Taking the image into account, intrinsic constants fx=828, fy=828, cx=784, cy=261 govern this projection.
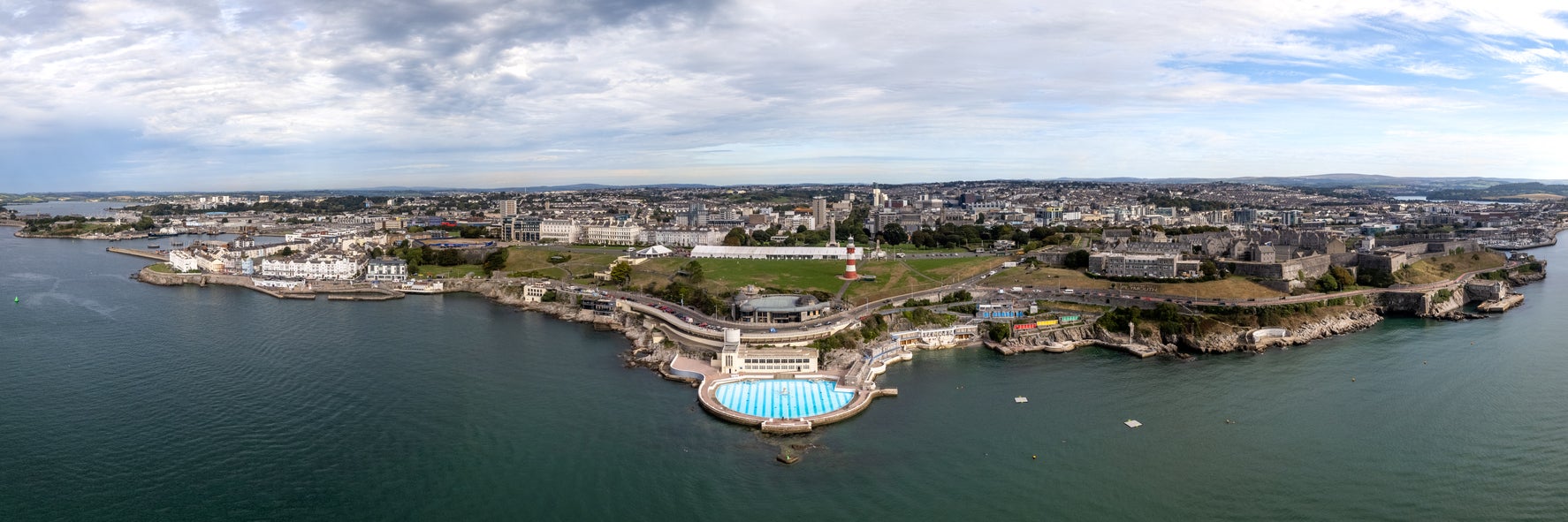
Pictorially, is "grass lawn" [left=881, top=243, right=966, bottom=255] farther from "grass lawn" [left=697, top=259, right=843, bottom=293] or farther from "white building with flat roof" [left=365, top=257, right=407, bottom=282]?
"white building with flat roof" [left=365, top=257, right=407, bottom=282]

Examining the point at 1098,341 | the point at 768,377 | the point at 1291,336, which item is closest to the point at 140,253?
the point at 768,377

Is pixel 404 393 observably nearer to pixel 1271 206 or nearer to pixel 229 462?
pixel 229 462

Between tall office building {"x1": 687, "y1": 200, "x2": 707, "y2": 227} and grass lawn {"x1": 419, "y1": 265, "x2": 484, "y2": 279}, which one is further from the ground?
tall office building {"x1": 687, "y1": 200, "x2": 707, "y2": 227}

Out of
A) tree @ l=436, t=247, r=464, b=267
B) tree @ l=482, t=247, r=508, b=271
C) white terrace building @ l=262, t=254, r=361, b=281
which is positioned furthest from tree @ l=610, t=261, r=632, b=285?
white terrace building @ l=262, t=254, r=361, b=281

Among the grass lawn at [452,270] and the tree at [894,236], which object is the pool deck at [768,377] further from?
the tree at [894,236]

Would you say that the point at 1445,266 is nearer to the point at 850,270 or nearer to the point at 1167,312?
the point at 1167,312

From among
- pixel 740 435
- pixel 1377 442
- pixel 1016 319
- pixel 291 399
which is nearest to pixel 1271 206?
pixel 1016 319

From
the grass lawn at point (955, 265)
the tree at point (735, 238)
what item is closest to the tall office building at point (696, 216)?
the tree at point (735, 238)
